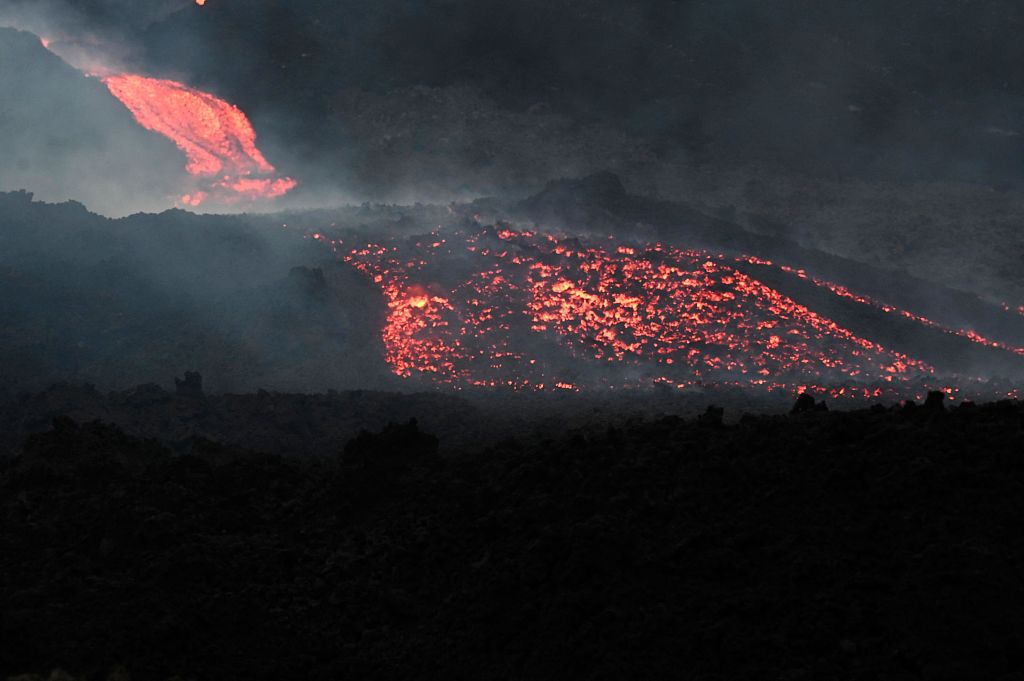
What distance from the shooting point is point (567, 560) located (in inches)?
455

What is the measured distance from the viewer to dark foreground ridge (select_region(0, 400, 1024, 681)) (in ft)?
31.6

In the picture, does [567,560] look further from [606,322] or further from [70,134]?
[70,134]

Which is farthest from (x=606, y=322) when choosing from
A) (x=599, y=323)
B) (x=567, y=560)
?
(x=567, y=560)

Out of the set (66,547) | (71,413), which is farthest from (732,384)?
(66,547)

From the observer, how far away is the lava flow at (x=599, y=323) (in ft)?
89.6

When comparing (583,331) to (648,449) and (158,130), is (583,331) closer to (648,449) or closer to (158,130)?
(648,449)

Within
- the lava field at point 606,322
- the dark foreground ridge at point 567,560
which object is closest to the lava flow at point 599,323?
the lava field at point 606,322

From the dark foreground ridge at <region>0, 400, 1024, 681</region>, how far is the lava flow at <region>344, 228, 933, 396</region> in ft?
38.3

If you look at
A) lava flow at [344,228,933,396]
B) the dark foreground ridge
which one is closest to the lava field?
lava flow at [344,228,933,396]

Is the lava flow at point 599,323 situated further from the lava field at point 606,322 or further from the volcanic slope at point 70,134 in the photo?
the volcanic slope at point 70,134

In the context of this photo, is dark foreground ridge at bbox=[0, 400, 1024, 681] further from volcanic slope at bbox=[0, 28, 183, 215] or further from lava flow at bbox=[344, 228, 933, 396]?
volcanic slope at bbox=[0, 28, 183, 215]

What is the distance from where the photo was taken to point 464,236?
35594mm

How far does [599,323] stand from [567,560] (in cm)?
1850

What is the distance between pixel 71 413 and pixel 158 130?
118ft
